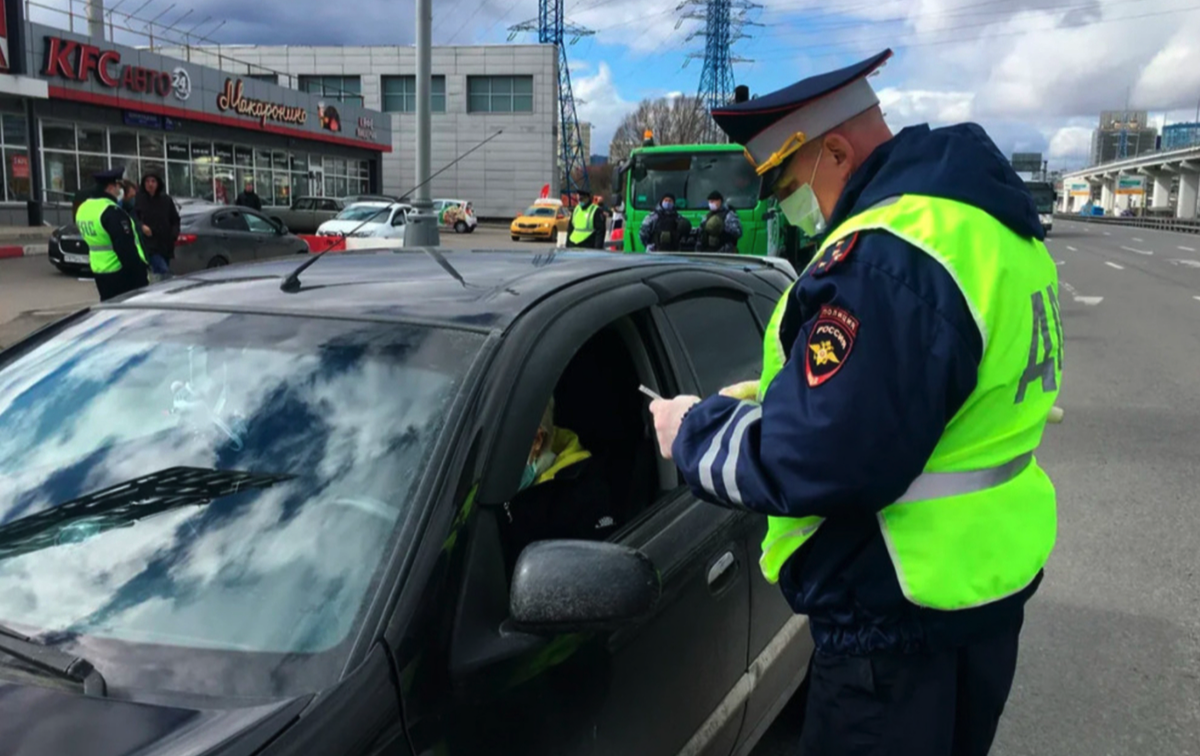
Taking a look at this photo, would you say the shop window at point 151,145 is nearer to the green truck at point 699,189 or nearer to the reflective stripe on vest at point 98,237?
the green truck at point 699,189

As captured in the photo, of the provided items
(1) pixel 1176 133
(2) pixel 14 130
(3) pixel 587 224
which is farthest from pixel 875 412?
(1) pixel 1176 133

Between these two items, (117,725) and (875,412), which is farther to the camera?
(875,412)

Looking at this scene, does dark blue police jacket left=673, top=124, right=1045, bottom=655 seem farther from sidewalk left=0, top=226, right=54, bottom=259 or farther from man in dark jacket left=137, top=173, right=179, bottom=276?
sidewalk left=0, top=226, right=54, bottom=259

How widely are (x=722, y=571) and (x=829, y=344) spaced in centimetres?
100

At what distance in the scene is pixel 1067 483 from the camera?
246 inches

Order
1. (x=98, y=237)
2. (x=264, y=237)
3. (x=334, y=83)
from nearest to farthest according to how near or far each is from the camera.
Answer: (x=98, y=237), (x=264, y=237), (x=334, y=83)

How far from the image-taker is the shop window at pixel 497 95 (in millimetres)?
55469

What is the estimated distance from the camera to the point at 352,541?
1.77 meters

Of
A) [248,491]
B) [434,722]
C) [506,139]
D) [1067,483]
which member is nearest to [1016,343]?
[434,722]

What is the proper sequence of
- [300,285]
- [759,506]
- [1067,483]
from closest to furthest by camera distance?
[759,506] < [300,285] < [1067,483]

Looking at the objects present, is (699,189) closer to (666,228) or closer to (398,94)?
(666,228)

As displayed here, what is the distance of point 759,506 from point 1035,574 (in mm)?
615

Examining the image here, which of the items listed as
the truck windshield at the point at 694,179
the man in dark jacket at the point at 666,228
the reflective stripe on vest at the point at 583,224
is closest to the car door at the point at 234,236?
the reflective stripe on vest at the point at 583,224

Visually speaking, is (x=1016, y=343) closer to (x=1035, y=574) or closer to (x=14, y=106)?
(x=1035, y=574)
